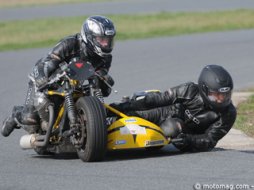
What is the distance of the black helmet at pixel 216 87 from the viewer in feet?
29.5

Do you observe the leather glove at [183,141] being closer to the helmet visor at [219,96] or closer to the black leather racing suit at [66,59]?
the helmet visor at [219,96]

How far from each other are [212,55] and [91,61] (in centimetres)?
1137

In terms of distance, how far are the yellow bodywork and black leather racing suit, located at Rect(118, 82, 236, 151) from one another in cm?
32

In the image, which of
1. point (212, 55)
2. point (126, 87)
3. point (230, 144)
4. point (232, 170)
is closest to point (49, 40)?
point (212, 55)

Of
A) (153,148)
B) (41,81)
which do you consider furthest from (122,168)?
(41,81)

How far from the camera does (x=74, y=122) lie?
874 cm

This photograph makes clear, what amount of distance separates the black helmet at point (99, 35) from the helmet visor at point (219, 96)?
130cm

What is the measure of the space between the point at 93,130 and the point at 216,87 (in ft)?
4.75

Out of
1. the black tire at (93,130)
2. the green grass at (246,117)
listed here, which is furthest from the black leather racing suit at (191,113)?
the green grass at (246,117)

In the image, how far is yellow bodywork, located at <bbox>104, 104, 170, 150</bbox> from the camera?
8875 mm

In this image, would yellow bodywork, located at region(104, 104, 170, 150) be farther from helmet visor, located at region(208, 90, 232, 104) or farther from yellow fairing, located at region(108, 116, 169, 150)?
helmet visor, located at region(208, 90, 232, 104)

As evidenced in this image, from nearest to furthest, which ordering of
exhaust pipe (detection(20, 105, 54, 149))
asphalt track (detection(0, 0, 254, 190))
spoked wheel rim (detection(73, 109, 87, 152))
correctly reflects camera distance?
asphalt track (detection(0, 0, 254, 190)), spoked wheel rim (detection(73, 109, 87, 152)), exhaust pipe (detection(20, 105, 54, 149))

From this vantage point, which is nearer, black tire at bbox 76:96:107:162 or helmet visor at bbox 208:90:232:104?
black tire at bbox 76:96:107:162

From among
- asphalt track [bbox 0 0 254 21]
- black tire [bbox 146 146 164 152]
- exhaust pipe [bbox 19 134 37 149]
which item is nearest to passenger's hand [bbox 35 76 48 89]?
exhaust pipe [bbox 19 134 37 149]
